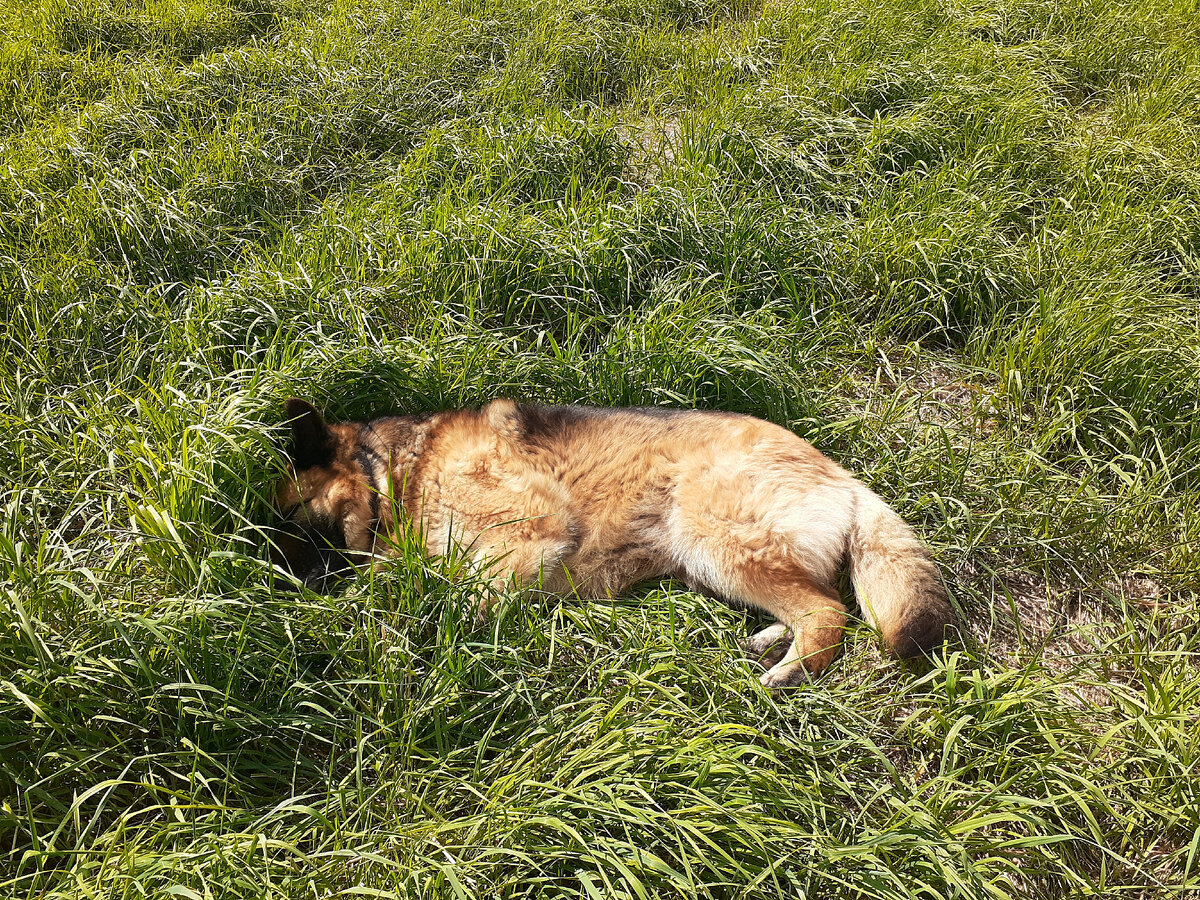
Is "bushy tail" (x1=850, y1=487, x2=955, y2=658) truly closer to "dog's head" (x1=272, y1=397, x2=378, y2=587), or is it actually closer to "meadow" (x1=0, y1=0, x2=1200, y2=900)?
"meadow" (x1=0, y1=0, x2=1200, y2=900)

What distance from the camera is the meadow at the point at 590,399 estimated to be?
69.4 inches

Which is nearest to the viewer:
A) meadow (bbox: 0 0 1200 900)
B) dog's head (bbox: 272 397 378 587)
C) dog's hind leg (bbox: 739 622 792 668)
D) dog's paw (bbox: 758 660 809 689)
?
meadow (bbox: 0 0 1200 900)

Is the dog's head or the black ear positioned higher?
the black ear

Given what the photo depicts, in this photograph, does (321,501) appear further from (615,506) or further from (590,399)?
(590,399)

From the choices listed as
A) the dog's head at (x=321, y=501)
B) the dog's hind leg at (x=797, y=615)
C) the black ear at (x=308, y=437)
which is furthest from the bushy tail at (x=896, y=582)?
the black ear at (x=308, y=437)

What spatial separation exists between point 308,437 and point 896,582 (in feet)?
7.26

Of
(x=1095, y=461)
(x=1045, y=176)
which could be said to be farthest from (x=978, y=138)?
(x=1095, y=461)

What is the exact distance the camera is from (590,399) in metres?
3.20

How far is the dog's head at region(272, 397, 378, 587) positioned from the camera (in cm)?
254

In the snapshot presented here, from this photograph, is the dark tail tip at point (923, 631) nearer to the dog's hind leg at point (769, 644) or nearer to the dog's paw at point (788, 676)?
the dog's paw at point (788, 676)

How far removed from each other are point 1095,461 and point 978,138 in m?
2.57

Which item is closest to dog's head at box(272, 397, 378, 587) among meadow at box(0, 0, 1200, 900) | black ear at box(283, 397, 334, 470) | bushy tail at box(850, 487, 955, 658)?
black ear at box(283, 397, 334, 470)

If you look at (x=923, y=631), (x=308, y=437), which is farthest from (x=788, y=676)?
(x=308, y=437)

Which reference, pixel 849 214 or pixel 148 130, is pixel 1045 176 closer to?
pixel 849 214
